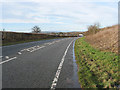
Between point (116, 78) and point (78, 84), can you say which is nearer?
point (78, 84)

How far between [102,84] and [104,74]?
1.03 meters

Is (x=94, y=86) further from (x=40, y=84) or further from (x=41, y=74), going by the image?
(x=41, y=74)

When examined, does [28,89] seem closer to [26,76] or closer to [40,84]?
[40,84]

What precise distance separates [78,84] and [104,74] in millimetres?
1546

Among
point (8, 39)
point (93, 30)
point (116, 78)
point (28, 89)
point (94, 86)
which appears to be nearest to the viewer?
point (28, 89)

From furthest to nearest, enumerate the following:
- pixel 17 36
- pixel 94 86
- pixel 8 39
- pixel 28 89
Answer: pixel 17 36 < pixel 8 39 < pixel 94 86 < pixel 28 89

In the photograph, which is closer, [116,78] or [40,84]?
[40,84]

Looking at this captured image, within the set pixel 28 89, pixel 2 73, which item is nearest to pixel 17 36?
pixel 2 73

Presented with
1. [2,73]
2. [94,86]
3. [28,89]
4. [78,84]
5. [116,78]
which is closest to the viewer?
Result: [28,89]

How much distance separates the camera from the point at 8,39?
81.1 ft

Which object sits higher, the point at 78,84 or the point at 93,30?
the point at 93,30

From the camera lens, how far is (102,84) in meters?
4.77

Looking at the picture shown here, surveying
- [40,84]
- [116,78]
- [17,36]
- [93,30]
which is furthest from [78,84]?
[93,30]

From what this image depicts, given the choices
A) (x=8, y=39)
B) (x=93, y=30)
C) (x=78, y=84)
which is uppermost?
(x=93, y=30)
